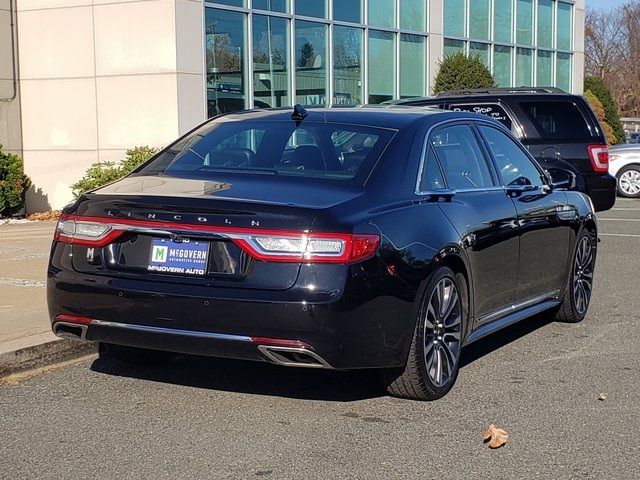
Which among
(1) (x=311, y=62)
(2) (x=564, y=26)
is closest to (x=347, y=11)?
(1) (x=311, y=62)

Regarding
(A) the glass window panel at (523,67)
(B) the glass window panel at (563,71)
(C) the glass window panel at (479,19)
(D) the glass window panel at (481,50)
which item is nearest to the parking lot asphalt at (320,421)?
(D) the glass window panel at (481,50)

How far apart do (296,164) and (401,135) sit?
2.09 feet

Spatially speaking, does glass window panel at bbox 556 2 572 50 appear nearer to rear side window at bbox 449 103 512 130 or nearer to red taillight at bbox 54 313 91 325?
rear side window at bbox 449 103 512 130

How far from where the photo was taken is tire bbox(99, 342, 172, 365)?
6.29 m

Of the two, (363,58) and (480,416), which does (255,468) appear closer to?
(480,416)

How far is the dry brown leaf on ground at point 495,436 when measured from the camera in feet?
16.0

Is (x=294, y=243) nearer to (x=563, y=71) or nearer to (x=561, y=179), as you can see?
(x=561, y=179)

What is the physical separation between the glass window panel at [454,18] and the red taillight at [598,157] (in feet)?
34.5

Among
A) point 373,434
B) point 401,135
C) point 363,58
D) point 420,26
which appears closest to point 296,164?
point 401,135

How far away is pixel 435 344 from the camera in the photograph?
567 centimetres

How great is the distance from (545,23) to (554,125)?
15467 millimetres

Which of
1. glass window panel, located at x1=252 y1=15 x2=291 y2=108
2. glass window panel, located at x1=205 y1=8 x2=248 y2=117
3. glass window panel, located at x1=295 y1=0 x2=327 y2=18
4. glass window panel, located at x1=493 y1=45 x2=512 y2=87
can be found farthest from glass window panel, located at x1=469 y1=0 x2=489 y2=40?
glass window panel, located at x1=205 y1=8 x2=248 y2=117

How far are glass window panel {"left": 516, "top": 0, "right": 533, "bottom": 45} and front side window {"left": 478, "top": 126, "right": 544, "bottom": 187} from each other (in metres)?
19.2

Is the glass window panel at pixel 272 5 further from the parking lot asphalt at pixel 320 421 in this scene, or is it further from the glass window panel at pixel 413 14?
the parking lot asphalt at pixel 320 421
